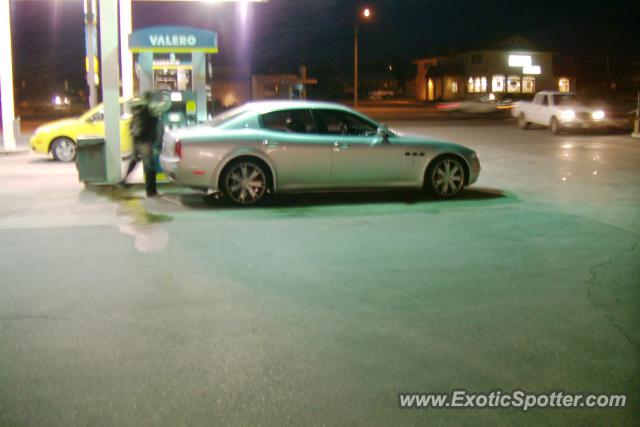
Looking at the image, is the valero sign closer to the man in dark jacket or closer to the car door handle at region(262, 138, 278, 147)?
the man in dark jacket

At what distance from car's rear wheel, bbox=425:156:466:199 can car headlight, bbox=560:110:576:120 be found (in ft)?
58.9

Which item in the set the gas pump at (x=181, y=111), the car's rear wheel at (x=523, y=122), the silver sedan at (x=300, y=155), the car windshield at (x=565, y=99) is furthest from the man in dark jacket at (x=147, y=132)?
the car's rear wheel at (x=523, y=122)

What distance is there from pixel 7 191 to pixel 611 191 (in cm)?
1022

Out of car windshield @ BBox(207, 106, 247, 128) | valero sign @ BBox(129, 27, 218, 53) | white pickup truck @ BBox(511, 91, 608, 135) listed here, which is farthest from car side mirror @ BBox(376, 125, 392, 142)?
white pickup truck @ BBox(511, 91, 608, 135)

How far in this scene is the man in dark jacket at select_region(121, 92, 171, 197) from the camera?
40.4 ft

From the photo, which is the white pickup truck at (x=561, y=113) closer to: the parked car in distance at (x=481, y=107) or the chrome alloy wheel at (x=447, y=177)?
the parked car in distance at (x=481, y=107)

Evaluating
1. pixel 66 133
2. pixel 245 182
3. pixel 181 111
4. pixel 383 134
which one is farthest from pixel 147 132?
pixel 66 133

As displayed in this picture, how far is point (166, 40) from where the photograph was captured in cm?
1390

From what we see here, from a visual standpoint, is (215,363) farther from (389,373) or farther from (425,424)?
(425,424)

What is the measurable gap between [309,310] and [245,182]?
5286 mm

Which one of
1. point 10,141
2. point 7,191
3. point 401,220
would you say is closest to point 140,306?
point 401,220

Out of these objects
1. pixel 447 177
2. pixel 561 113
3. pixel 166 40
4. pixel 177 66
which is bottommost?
pixel 447 177

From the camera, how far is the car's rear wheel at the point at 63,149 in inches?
727

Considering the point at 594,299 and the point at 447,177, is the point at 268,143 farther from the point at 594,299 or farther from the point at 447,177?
the point at 594,299
